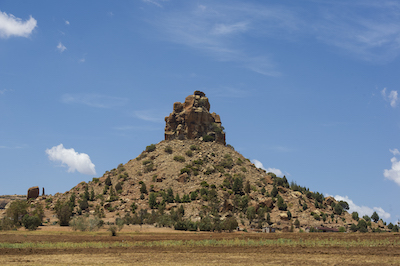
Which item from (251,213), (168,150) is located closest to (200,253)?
(251,213)

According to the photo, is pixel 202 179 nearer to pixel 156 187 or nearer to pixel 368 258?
pixel 156 187

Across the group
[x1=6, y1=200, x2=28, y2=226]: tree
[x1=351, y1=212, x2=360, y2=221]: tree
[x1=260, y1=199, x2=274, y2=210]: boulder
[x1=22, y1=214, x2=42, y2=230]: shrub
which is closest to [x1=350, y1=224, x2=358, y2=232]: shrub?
[x1=351, y1=212, x2=360, y2=221]: tree

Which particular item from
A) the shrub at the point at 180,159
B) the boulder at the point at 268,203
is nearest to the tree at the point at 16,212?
the shrub at the point at 180,159

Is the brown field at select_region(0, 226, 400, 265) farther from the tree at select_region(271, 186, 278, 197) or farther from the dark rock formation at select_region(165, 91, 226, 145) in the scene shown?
the dark rock formation at select_region(165, 91, 226, 145)

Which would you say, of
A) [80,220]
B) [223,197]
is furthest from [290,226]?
[80,220]

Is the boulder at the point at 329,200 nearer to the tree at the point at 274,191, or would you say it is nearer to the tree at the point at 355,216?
the tree at the point at 355,216

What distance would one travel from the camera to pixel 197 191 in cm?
9438

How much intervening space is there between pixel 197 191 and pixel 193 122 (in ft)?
92.2

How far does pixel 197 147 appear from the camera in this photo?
114m

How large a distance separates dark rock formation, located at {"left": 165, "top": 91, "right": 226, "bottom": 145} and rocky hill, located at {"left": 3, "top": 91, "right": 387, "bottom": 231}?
0.27 meters

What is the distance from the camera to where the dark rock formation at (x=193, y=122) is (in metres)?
117

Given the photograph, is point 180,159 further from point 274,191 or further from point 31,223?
point 31,223

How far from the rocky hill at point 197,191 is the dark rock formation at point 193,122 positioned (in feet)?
0.90

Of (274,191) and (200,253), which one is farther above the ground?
(274,191)
